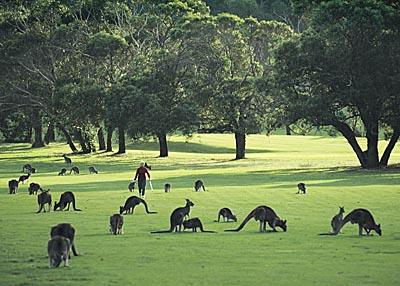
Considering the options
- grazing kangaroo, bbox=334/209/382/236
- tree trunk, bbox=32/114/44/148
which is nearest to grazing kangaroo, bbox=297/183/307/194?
grazing kangaroo, bbox=334/209/382/236

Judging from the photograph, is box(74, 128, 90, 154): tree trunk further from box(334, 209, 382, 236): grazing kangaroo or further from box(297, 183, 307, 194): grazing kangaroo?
box(334, 209, 382, 236): grazing kangaroo

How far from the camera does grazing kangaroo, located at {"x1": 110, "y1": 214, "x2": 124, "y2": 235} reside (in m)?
24.1

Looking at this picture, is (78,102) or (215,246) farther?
(78,102)

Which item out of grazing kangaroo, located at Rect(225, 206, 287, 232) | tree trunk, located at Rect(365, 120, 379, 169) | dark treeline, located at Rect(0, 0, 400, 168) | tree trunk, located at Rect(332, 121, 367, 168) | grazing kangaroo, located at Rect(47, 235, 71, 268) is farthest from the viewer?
tree trunk, located at Rect(365, 120, 379, 169)

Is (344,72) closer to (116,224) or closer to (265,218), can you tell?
(265,218)

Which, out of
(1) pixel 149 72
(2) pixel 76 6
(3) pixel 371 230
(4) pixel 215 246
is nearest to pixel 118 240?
(4) pixel 215 246

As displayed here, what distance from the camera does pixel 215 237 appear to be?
23500mm

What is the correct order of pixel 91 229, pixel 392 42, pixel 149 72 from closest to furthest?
pixel 91 229 → pixel 392 42 → pixel 149 72

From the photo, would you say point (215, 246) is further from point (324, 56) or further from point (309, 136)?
point (309, 136)

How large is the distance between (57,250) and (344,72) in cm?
4232

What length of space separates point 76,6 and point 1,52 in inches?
311

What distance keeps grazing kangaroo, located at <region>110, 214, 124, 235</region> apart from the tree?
3296 cm

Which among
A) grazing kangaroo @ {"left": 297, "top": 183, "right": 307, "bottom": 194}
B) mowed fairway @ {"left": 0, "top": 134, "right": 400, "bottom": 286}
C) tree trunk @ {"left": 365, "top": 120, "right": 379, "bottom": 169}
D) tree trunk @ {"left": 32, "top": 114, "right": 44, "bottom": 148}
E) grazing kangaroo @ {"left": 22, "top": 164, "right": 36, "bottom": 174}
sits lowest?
mowed fairway @ {"left": 0, "top": 134, "right": 400, "bottom": 286}

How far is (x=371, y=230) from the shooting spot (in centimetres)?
2402
